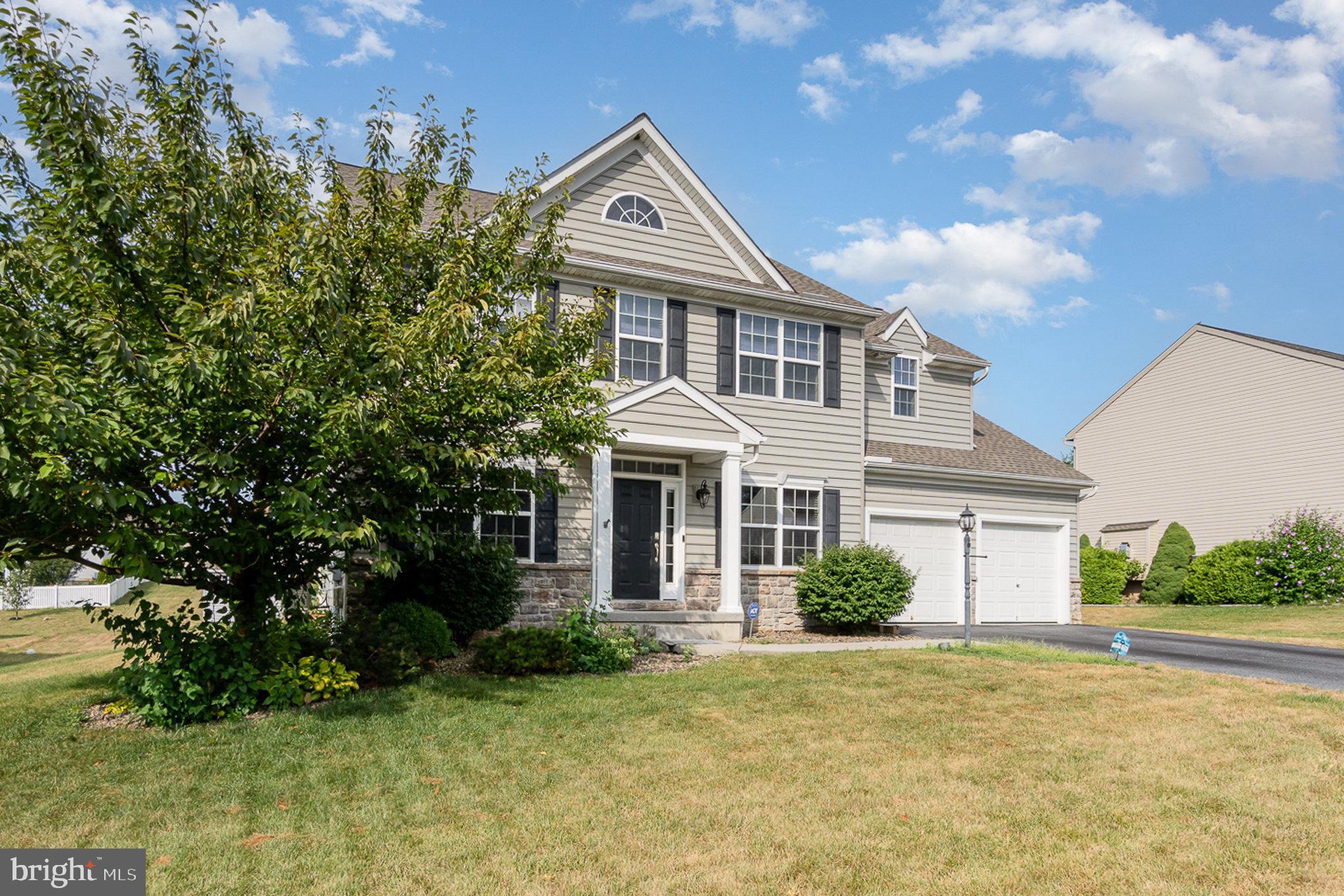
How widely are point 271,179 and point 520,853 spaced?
6954mm

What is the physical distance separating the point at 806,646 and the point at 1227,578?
17122 mm

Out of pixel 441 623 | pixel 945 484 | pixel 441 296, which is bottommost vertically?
pixel 441 623

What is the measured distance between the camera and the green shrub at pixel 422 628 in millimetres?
10109

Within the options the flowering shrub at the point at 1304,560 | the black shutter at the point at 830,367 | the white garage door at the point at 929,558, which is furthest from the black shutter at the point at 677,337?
the flowering shrub at the point at 1304,560

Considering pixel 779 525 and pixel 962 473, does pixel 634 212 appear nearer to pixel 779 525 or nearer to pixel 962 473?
pixel 779 525

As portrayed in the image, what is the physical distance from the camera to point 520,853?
5.11m

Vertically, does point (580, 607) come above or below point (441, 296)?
below

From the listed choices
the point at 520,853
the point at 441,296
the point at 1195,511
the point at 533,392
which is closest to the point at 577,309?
the point at 533,392

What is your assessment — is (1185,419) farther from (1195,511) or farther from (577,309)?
(577,309)

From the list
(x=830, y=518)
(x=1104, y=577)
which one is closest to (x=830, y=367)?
(x=830, y=518)

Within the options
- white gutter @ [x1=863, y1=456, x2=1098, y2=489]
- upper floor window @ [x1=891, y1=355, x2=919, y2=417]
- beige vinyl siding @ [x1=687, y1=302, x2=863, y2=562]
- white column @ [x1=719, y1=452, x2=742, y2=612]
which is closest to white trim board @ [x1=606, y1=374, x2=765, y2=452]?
white column @ [x1=719, y1=452, x2=742, y2=612]

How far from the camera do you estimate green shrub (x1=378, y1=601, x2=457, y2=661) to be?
1011 centimetres

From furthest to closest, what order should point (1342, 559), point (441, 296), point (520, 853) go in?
point (1342, 559), point (441, 296), point (520, 853)

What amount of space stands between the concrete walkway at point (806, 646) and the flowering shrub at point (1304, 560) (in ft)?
47.8
